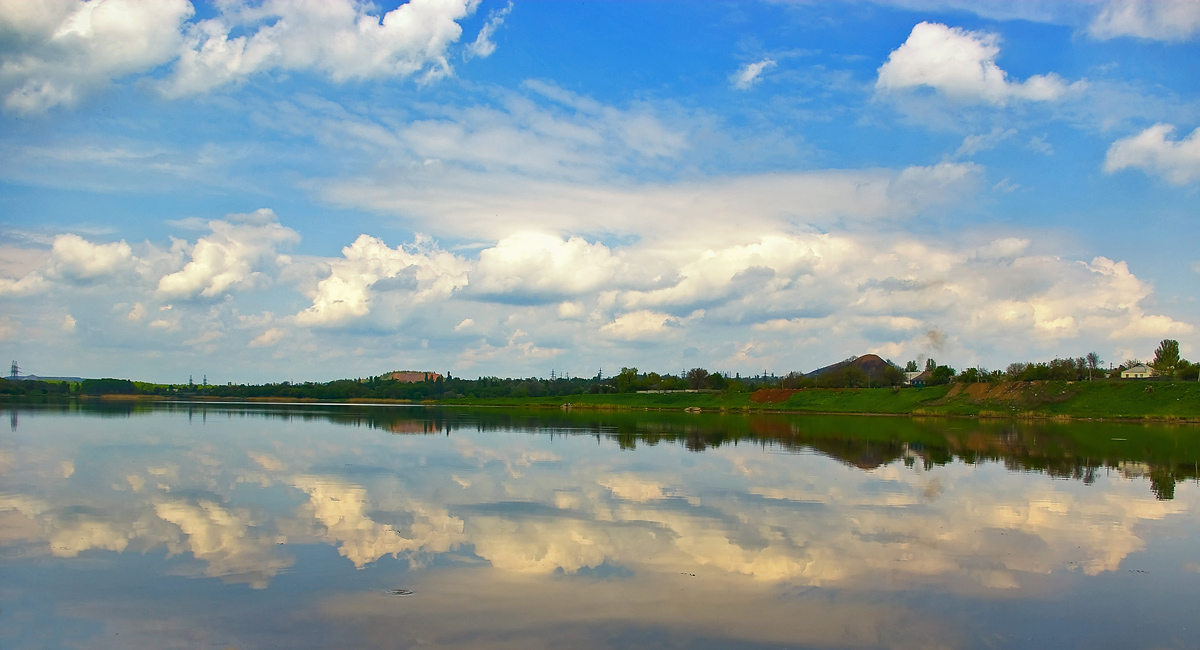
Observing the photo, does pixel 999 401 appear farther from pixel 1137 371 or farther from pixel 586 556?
pixel 586 556

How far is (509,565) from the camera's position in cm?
1594

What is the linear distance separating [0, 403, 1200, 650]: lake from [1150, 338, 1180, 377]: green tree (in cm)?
9475

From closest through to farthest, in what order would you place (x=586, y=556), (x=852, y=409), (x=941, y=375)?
(x=586, y=556), (x=852, y=409), (x=941, y=375)

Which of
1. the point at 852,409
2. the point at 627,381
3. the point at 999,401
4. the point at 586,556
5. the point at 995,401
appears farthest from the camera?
the point at 627,381

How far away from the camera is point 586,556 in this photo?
663 inches

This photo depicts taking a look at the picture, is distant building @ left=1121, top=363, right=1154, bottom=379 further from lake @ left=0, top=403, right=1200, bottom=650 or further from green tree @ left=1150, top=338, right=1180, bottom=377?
lake @ left=0, top=403, right=1200, bottom=650

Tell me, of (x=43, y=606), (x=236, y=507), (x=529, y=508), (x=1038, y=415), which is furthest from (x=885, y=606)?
(x=1038, y=415)

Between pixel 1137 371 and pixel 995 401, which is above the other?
pixel 1137 371

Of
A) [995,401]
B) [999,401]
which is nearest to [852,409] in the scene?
[995,401]

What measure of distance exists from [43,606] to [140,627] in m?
2.32

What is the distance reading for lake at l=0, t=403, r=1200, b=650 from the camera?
1203 centimetres

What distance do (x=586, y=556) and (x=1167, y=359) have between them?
133266 mm

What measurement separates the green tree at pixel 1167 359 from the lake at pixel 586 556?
9475cm

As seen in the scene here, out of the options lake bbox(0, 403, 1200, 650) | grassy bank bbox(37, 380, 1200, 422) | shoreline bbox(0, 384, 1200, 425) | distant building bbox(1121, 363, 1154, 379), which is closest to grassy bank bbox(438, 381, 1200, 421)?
grassy bank bbox(37, 380, 1200, 422)
